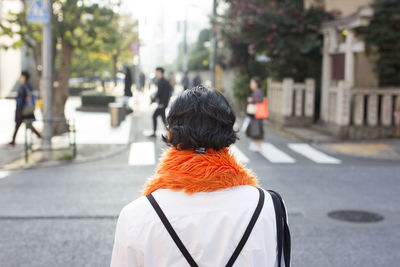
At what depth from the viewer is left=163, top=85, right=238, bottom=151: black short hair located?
208cm

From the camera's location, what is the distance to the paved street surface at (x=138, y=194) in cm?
545

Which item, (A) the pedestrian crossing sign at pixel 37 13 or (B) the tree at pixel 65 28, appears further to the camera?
(B) the tree at pixel 65 28

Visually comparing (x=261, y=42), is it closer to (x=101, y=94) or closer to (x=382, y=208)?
(x=101, y=94)

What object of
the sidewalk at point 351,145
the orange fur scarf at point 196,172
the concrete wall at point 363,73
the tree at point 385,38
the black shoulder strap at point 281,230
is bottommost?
the sidewalk at point 351,145

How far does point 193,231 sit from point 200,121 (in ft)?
1.32

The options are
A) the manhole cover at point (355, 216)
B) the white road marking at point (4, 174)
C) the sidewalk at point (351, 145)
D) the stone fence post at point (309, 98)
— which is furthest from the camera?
the stone fence post at point (309, 98)

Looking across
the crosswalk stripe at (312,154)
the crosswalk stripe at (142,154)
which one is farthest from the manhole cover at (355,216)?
the crosswalk stripe at (142,154)

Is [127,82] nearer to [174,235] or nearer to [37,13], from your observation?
[37,13]

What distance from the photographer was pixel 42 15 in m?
11.6

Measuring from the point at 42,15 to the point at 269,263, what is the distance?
1051cm

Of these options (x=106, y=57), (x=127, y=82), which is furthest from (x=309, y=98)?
(x=106, y=57)

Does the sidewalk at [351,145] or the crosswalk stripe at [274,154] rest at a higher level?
the sidewalk at [351,145]

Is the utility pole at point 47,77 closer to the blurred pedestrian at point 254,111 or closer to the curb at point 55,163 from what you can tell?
the curb at point 55,163

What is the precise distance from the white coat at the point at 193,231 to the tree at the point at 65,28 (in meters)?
12.7
